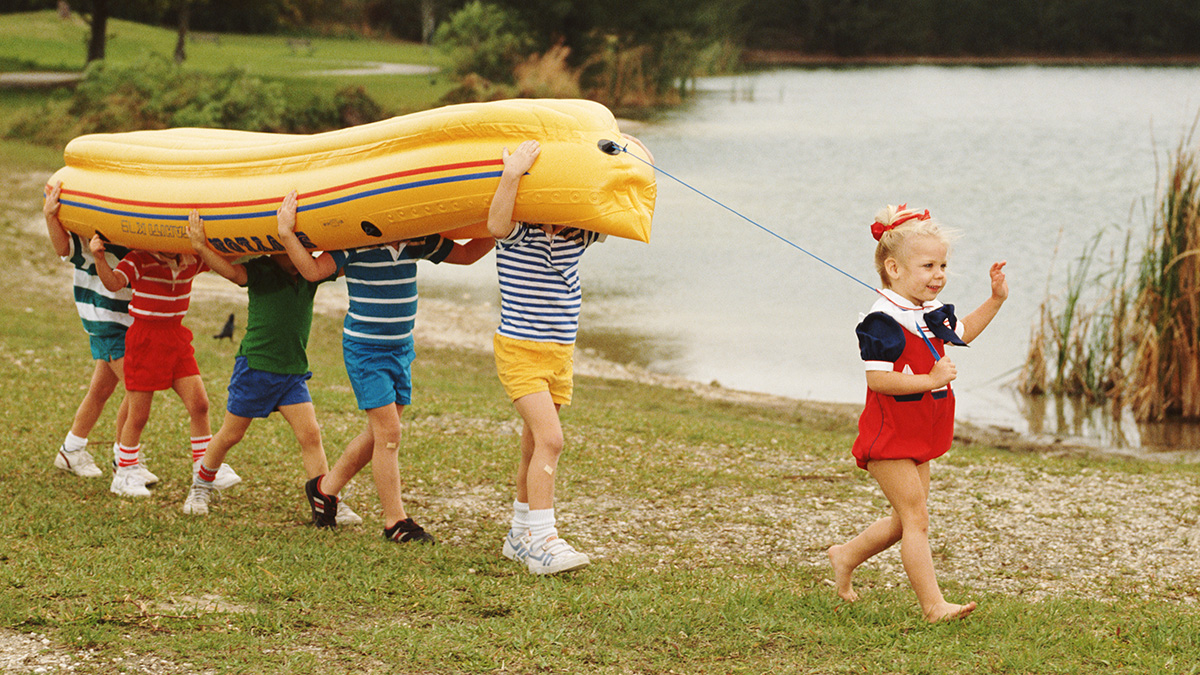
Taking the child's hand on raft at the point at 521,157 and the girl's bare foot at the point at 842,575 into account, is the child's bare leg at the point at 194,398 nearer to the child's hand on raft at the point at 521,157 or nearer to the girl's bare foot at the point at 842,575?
the child's hand on raft at the point at 521,157

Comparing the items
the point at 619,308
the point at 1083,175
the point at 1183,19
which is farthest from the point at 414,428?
the point at 1183,19

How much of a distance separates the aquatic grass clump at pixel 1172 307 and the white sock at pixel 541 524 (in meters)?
8.20

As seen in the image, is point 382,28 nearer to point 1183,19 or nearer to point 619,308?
point 1183,19

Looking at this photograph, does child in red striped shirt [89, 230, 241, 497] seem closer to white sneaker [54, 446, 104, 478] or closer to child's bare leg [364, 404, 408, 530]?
white sneaker [54, 446, 104, 478]

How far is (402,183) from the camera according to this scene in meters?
5.41

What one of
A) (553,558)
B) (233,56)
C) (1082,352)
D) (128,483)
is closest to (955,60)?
(233,56)

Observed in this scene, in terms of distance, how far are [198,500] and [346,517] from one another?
0.81 meters

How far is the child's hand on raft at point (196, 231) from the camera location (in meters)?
5.80

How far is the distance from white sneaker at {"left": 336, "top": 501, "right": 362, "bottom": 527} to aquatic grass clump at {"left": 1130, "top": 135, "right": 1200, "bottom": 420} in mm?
8527

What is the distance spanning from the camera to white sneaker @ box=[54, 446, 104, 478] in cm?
661

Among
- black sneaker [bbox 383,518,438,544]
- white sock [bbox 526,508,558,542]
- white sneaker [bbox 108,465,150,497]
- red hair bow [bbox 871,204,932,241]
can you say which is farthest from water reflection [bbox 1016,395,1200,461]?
white sneaker [bbox 108,465,150,497]

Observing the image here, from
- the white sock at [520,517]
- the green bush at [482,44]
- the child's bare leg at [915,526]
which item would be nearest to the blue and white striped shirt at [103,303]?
the white sock at [520,517]

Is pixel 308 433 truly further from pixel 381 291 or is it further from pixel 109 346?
pixel 109 346

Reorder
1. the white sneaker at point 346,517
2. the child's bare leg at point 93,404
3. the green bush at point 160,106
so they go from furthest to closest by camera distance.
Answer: the green bush at point 160,106 < the child's bare leg at point 93,404 < the white sneaker at point 346,517
